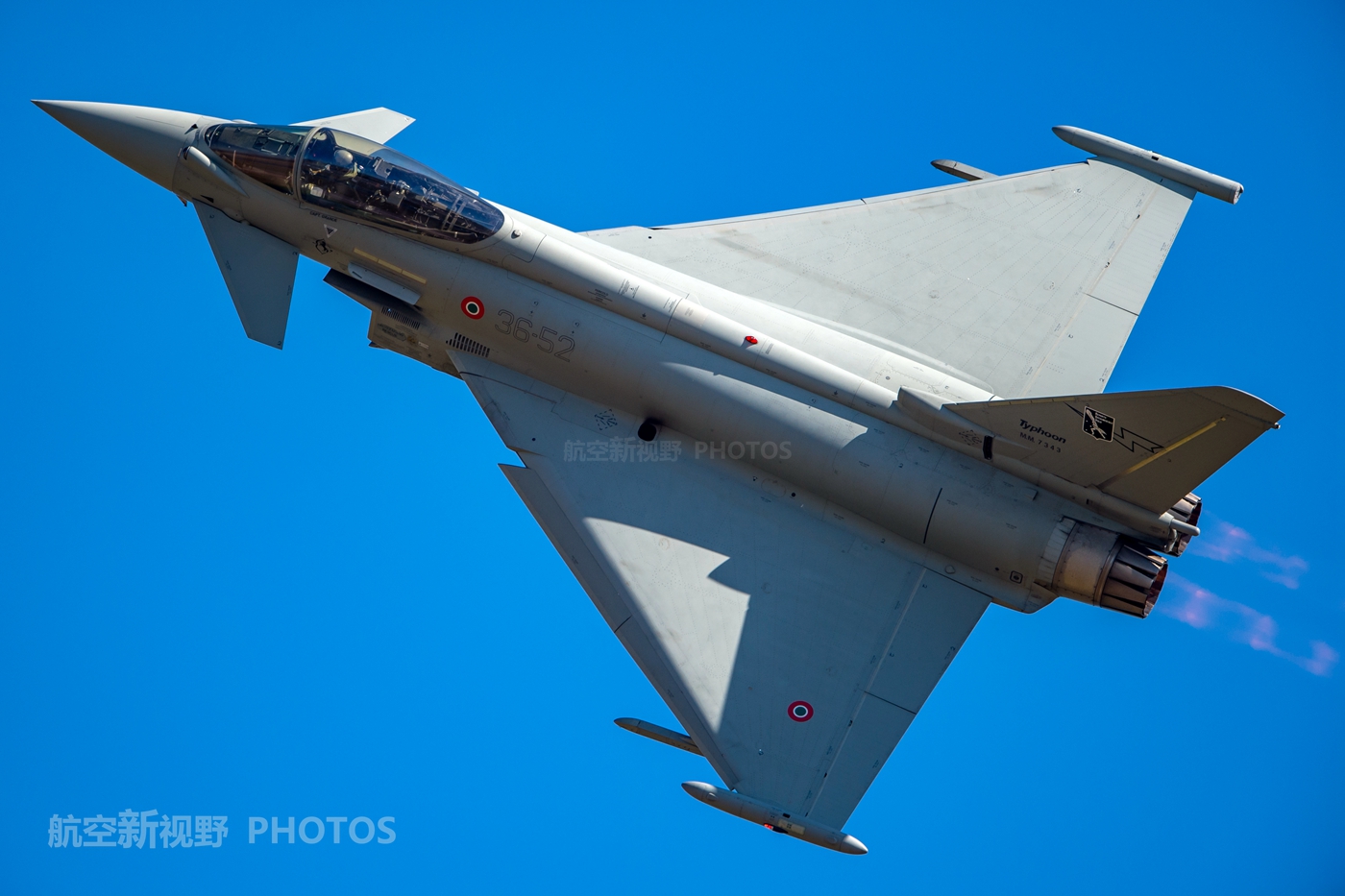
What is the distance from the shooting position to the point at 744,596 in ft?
43.8

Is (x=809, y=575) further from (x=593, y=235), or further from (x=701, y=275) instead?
(x=593, y=235)

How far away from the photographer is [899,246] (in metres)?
15.3

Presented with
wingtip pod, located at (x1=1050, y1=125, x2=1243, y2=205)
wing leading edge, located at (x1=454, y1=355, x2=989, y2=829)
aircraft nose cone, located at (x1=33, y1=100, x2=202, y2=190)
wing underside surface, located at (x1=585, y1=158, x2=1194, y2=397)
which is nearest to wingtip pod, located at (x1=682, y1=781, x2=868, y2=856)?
wing leading edge, located at (x1=454, y1=355, x2=989, y2=829)

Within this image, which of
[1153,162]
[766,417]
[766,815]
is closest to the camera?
[766,815]

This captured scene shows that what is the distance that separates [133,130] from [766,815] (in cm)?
1089

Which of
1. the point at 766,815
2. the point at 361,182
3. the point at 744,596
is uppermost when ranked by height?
the point at 361,182

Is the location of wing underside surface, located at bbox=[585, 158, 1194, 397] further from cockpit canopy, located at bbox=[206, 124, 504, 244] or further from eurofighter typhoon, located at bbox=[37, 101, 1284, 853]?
cockpit canopy, located at bbox=[206, 124, 504, 244]

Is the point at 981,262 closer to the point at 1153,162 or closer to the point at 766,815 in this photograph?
the point at 1153,162

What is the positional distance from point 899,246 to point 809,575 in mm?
4675

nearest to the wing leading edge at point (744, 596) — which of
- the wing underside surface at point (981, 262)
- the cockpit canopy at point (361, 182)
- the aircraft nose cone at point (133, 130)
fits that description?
the cockpit canopy at point (361, 182)

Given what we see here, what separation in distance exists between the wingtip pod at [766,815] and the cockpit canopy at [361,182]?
265 inches

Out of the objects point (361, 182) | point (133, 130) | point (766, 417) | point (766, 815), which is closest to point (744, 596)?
point (766, 417)

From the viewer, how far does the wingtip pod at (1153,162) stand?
1552 centimetres

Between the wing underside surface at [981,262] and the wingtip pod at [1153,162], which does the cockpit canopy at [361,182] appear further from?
the wingtip pod at [1153,162]
